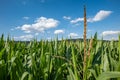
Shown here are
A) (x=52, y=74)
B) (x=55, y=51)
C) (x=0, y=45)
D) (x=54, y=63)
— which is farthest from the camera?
(x=0, y=45)

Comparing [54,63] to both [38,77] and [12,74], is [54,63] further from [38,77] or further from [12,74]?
[12,74]

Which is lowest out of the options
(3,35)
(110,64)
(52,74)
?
(52,74)

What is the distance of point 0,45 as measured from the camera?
396 cm

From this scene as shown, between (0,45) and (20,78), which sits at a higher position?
(0,45)

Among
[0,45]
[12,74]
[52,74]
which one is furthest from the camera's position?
[0,45]

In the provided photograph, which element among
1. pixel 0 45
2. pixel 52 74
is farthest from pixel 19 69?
pixel 0 45

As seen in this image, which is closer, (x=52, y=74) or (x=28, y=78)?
(x=28, y=78)

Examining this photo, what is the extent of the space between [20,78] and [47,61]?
622 millimetres

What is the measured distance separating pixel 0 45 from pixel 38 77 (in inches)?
75.3

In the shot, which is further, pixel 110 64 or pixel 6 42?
pixel 6 42

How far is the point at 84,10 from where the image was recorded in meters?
1.38

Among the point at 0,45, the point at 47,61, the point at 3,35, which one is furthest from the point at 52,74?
the point at 3,35

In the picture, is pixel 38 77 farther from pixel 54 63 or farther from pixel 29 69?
pixel 54 63

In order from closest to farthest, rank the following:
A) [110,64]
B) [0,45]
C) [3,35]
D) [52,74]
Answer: [110,64] → [52,74] → [0,45] → [3,35]
